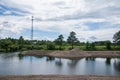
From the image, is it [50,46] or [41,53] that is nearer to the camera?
[41,53]

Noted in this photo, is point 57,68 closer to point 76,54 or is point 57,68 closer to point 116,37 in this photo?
point 76,54

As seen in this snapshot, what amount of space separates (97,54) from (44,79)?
51799 millimetres

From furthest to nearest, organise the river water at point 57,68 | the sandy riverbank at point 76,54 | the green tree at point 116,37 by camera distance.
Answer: the green tree at point 116,37, the sandy riverbank at point 76,54, the river water at point 57,68

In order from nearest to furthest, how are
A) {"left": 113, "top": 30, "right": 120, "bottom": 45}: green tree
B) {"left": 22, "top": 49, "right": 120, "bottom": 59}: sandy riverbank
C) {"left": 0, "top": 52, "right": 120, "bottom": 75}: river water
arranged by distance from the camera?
{"left": 0, "top": 52, "right": 120, "bottom": 75}: river water
{"left": 22, "top": 49, "right": 120, "bottom": 59}: sandy riverbank
{"left": 113, "top": 30, "right": 120, "bottom": 45}: green tree

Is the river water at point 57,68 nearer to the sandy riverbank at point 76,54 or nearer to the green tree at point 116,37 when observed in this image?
the sandy riverbank at point 76,54

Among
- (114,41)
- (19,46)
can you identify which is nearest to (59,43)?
(19,46)

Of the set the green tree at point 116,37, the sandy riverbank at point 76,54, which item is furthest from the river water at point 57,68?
the green tree at point 116,37

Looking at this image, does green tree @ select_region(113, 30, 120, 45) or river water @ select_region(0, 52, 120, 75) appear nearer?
river water @ select_region(0, 52, 120, 75)

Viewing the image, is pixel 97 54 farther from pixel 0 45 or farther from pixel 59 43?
pixel 0 45

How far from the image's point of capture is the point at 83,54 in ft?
230

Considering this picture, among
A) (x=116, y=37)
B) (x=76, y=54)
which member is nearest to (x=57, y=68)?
(x=76, y=54)

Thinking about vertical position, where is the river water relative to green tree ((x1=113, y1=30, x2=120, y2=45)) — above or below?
below

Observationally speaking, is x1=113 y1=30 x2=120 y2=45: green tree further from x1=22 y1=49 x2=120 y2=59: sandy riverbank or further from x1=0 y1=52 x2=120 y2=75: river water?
x1=0 y1=52 x2=120 y2=75: river water

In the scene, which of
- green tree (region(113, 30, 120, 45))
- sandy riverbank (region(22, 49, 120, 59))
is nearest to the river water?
sandy riverbank (region(22, 49, 120, 59))
